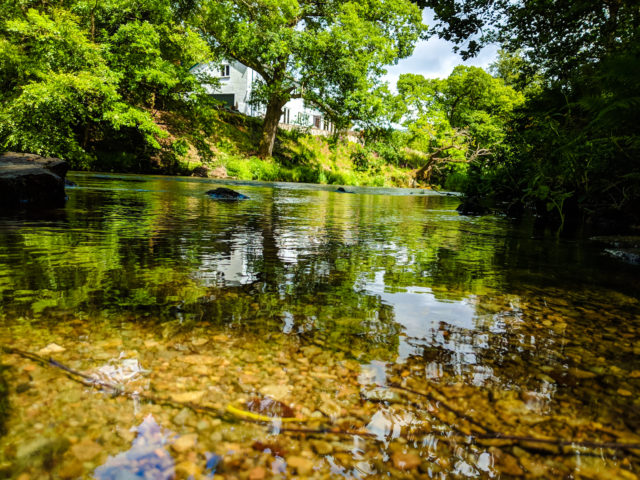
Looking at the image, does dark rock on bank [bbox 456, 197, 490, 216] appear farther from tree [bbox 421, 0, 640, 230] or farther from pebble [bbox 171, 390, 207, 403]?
pebble [bbox 171, 390, 207, 403]

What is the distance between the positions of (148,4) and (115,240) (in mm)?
20117

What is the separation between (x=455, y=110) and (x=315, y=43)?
2635 cm

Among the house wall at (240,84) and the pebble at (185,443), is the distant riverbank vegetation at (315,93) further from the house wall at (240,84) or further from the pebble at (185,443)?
the house wall at (240,84)

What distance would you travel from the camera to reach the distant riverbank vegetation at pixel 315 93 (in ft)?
22.2

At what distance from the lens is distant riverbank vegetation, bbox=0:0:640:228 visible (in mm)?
6770

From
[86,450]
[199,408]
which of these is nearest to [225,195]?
[199,408]

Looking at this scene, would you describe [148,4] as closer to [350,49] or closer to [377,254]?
[350,49]

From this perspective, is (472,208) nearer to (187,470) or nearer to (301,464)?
(301,464)

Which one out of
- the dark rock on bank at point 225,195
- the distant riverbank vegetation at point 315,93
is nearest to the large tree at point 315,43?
the distant riverbank vegetation at point 315,93

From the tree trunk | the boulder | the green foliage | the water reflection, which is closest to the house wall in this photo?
the tree trunk

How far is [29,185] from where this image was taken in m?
6.43

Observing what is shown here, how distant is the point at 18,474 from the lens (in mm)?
889

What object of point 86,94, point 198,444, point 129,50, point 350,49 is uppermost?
point 350,49

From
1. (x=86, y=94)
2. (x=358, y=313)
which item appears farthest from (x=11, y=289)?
(x=86, y=94)
